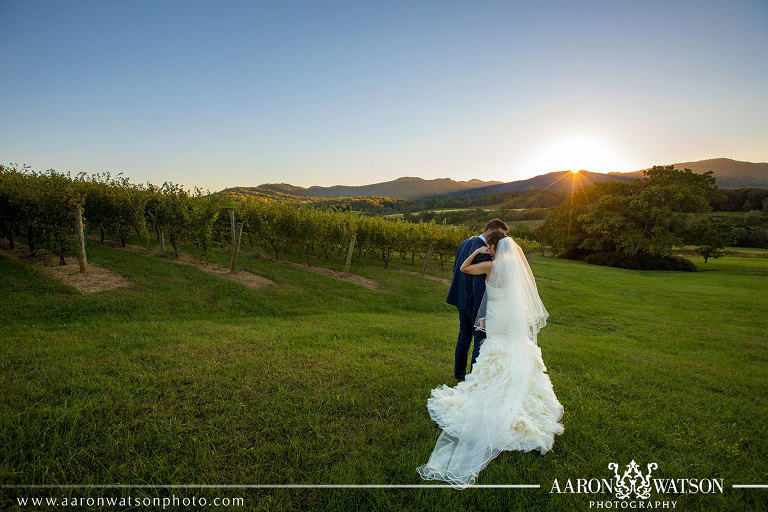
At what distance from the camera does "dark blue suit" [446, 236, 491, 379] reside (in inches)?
161

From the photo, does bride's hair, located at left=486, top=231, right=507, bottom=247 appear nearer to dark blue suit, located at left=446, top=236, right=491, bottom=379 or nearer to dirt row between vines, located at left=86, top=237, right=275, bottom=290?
dark blue suit, located at left=446, top=236, right=491, bottom=379

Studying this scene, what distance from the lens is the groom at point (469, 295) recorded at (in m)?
4.10

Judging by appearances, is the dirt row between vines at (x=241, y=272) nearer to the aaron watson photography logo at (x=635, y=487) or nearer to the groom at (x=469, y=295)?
the groom at (x=469, y=295)

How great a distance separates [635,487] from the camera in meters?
2.67

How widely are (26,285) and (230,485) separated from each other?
9109mm

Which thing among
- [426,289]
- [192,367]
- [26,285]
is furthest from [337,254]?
[192,367]

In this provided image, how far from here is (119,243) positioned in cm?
1366

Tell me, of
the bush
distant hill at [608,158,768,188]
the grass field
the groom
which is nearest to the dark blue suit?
the groom

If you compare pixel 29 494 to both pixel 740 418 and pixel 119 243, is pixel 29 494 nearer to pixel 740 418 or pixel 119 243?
pixel 740 418

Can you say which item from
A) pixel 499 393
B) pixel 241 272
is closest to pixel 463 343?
pixel 499 393

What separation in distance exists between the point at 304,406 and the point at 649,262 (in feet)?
139

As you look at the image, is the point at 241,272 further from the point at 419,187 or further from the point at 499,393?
the point at 419,187

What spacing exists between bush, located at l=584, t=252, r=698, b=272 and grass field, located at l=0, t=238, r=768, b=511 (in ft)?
105

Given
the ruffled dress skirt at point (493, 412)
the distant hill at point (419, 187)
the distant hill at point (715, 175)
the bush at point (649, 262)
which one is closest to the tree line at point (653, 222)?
the bush at point (649, 262)
